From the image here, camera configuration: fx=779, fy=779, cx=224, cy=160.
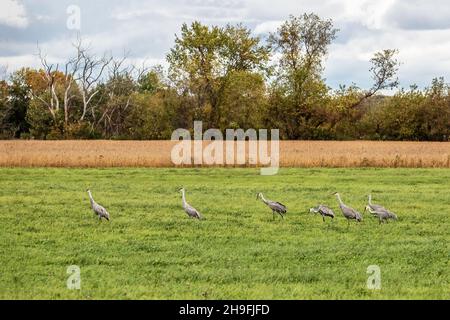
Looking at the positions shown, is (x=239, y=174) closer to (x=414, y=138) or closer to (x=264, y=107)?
(x=264, y=107)

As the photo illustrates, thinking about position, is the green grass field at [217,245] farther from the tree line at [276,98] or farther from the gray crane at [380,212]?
the tree line at [276,98]

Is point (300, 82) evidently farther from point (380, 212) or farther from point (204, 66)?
point (380, 212)

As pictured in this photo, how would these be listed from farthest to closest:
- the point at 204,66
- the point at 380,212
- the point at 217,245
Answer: the point at 204,66
the point at 380,212
the point at 217,245

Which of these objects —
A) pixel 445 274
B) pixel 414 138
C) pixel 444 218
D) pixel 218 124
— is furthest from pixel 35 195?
pixel 414 138

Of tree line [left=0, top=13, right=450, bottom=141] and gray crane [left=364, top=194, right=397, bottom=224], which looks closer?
gray crane [left=364, top=194, right=397, bottom=224]

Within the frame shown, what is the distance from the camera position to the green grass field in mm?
11227

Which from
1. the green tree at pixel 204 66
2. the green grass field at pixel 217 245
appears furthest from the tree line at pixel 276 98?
the green grass field at pixel 217 245

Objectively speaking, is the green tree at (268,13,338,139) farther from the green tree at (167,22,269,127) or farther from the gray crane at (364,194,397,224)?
the gray crane at (364,194,397,224)

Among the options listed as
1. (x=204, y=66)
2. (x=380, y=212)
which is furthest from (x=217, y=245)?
(x=204, y=66)

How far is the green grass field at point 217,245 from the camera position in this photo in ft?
36.8

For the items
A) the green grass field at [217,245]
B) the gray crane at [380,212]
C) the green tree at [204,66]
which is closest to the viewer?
the green grass field at [217,245]

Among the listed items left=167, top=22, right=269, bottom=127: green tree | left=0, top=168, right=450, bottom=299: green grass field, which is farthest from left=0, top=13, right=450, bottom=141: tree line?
left=0, top=168, right=450, bottom=299: green grass field

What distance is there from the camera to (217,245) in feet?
48.5

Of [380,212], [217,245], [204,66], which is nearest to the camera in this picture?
[217,245]
